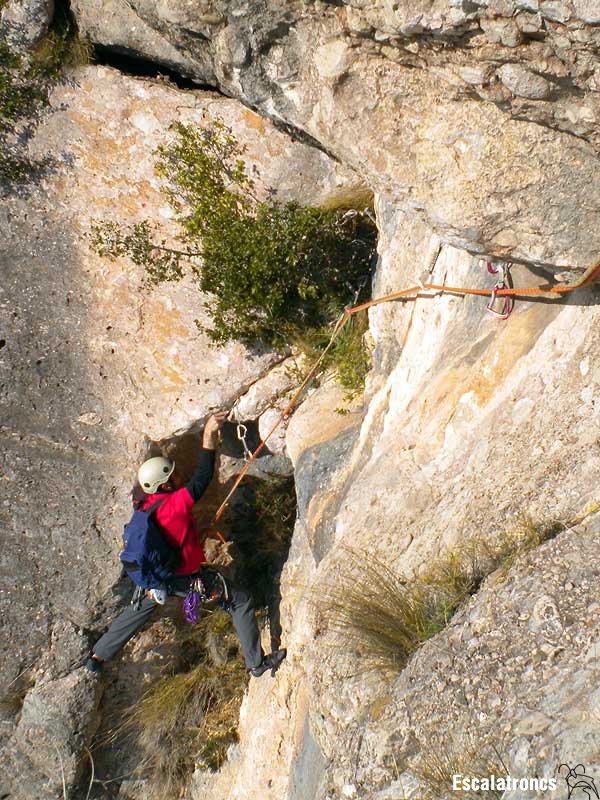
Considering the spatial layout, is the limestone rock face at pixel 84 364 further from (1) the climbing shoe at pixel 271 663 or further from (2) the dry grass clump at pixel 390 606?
(2) the dry grass clump at pixel 390 606

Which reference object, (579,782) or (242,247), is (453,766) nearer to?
(579,782)

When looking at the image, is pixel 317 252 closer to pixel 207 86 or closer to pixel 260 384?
pixel 260 384

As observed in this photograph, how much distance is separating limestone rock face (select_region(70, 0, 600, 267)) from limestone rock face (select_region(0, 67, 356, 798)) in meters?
2.18

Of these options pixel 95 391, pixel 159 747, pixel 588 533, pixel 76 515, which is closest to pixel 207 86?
pixel 95 391

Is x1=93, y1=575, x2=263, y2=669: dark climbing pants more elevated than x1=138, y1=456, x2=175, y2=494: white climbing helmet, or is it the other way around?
x1=138, y1=456, x2=175, y2=494: white climbing helmet

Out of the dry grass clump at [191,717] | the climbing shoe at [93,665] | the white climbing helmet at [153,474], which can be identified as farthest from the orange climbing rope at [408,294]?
the climbing shoe at [93,665]

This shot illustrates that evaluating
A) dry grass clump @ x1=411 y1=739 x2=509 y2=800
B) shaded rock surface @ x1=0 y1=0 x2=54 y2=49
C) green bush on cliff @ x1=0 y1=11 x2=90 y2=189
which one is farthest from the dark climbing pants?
shaded rock surface @ x1=0 y1=0 x2=54 y2=49

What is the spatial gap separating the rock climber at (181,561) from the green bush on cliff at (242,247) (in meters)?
1.07

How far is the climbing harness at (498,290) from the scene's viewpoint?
4.04m

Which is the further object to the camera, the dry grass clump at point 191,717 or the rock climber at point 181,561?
the dry grass clump at point 191,717

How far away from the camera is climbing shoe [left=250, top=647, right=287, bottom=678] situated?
5.88 metres

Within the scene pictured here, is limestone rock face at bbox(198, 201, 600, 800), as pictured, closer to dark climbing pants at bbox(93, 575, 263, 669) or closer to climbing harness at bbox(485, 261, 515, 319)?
climbing harness at bbox(485, 261, 515, 319)

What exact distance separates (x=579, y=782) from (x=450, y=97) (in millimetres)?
2956

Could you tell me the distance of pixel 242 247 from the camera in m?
5.74
